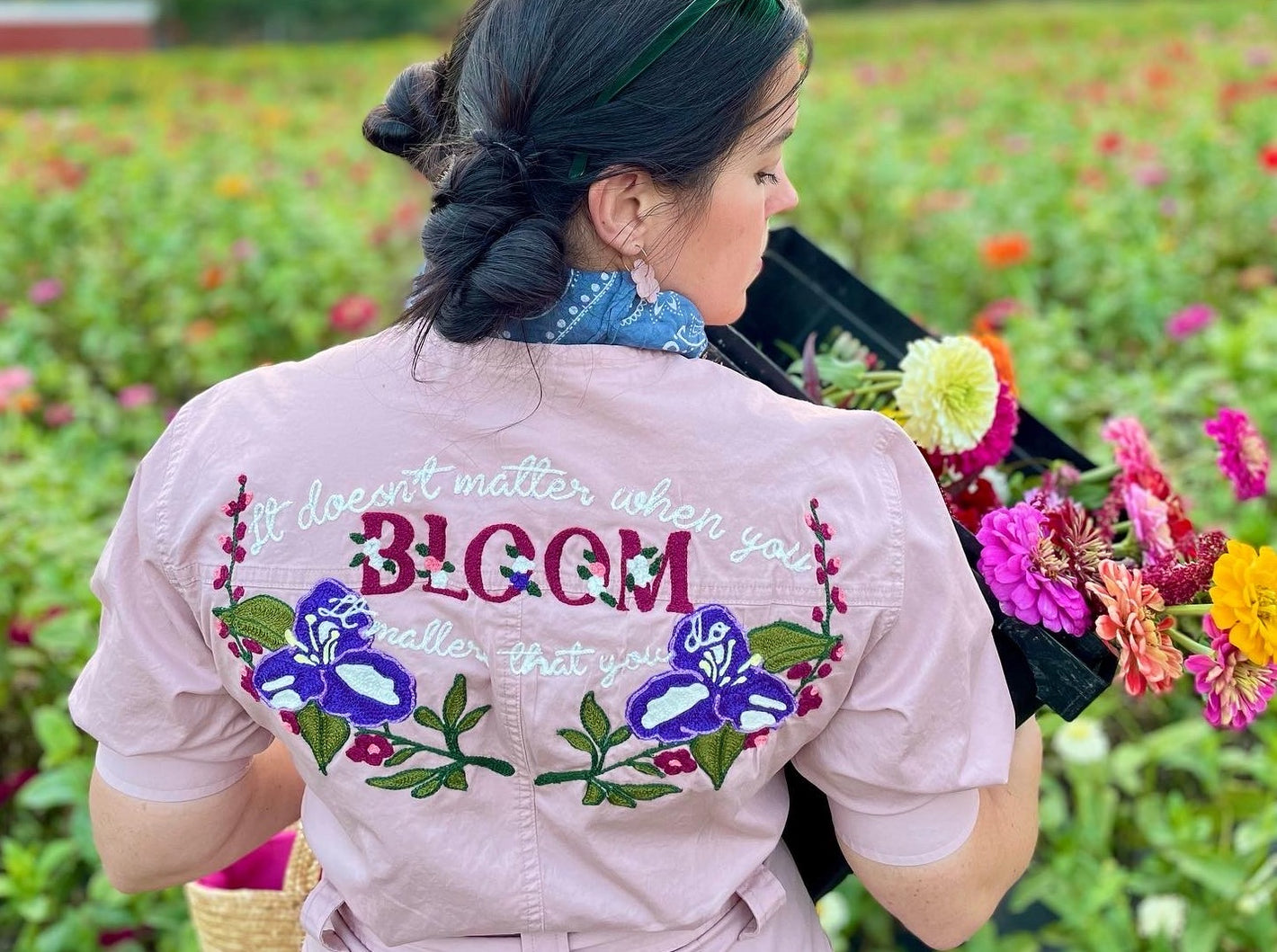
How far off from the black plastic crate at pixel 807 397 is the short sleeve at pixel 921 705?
9 centimetres

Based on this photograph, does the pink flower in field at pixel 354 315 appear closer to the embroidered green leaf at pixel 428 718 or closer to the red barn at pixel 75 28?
the embroidered green leaf at pixel 428 718

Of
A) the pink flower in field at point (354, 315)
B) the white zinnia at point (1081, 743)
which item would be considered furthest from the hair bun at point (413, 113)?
the pink flower in field at point (354, 315)

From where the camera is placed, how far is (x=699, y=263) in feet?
3.00

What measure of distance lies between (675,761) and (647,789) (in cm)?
3

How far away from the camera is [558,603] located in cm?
85

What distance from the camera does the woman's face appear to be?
0.89 meters

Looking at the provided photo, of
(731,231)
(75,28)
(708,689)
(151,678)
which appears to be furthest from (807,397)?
(75,28)

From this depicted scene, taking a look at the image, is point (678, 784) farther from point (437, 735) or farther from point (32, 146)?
point (32, 146)

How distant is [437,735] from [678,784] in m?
0.18

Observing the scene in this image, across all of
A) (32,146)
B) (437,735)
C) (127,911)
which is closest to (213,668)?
(437,735)

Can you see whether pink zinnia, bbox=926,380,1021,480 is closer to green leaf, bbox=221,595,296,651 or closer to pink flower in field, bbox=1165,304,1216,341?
green leaf, bbox=221,595,296,651

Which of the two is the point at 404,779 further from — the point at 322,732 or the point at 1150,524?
the point at 1150,524

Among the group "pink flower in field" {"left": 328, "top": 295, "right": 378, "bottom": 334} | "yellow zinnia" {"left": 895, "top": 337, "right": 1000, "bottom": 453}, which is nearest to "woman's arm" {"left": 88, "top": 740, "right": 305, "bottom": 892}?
"yellow zinnia" {"left": 895, "top": 337, "right": 1000, "bottom": 453}

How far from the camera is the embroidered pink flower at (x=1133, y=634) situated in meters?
0.96
